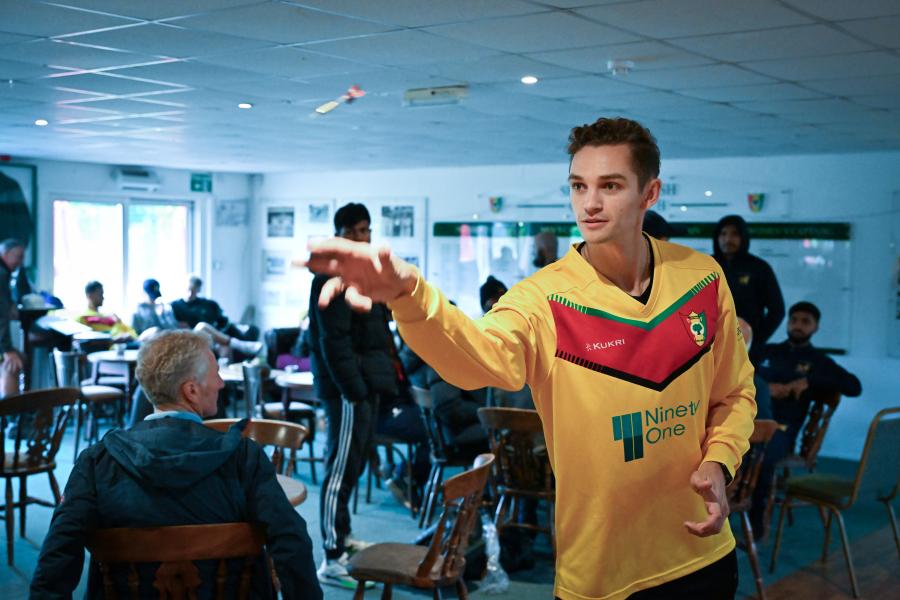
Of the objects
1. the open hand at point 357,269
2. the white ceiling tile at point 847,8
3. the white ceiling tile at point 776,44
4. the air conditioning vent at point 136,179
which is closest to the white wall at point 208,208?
the air conditioning vent at point 136,179

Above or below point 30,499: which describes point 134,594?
above

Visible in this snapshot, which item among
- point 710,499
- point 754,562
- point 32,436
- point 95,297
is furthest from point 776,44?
point 95,297

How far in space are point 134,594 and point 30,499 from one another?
3707mm

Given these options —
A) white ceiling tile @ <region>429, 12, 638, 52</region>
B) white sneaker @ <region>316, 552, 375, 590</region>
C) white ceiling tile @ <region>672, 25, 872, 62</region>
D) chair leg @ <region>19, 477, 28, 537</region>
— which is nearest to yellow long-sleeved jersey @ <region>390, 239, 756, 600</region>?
white ceiling tile @ <region>429, 12, 638, 52</region>

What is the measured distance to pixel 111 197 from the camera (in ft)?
41.2

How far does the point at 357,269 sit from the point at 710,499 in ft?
3.36

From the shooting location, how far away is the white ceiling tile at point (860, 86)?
5.40m

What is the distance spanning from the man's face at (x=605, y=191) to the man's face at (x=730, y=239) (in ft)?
15.0

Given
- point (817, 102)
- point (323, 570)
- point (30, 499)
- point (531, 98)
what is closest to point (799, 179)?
point (817, 102)

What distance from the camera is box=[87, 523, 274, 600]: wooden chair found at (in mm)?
2637

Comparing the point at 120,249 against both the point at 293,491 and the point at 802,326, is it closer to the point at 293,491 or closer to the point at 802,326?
the point at 802,326

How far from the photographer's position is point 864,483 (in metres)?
5.21

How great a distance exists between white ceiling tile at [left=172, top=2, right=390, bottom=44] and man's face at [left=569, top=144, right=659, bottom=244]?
2.36m

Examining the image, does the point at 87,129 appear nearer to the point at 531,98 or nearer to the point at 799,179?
the point at 531,98
